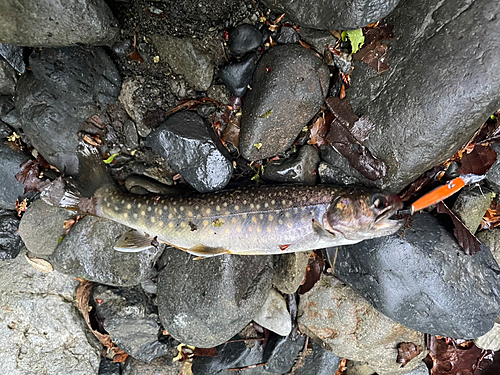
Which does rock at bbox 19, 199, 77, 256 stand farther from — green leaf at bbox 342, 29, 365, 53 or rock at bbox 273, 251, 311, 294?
green leaf at bbox 342, 29, 365, 53

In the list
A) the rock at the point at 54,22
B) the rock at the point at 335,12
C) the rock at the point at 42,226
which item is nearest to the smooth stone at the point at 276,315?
the rock at the point at 42,226

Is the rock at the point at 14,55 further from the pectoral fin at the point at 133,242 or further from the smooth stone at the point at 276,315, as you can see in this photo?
the smooth stone at the point at 276,315

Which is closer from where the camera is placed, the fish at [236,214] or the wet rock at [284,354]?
the fish at [236,214]

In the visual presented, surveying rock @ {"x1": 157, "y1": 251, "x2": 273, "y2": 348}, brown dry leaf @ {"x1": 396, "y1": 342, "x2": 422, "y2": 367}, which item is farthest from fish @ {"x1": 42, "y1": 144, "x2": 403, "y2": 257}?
brown dry leaf @ {"x1": 396, "y1": 342, "x2": 422, "y2": 367}

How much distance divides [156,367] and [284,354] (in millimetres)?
1620

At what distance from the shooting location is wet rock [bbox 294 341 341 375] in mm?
3861

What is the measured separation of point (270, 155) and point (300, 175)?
1.23ft

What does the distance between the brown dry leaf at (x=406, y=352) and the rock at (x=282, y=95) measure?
8.98ft

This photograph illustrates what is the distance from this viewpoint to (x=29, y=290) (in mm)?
3742

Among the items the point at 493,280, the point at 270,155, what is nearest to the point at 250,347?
the point at 270,155

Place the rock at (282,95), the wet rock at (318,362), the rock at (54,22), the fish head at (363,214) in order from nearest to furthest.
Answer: the rock at (54,22) → the fish head at (363,214) → the rock at (282,95) → the wet rock at (318,362)

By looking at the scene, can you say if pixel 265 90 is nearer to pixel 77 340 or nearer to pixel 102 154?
pixel 102 154

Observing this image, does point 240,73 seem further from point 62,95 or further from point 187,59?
point 62,95

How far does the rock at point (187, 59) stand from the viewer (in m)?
3.06
